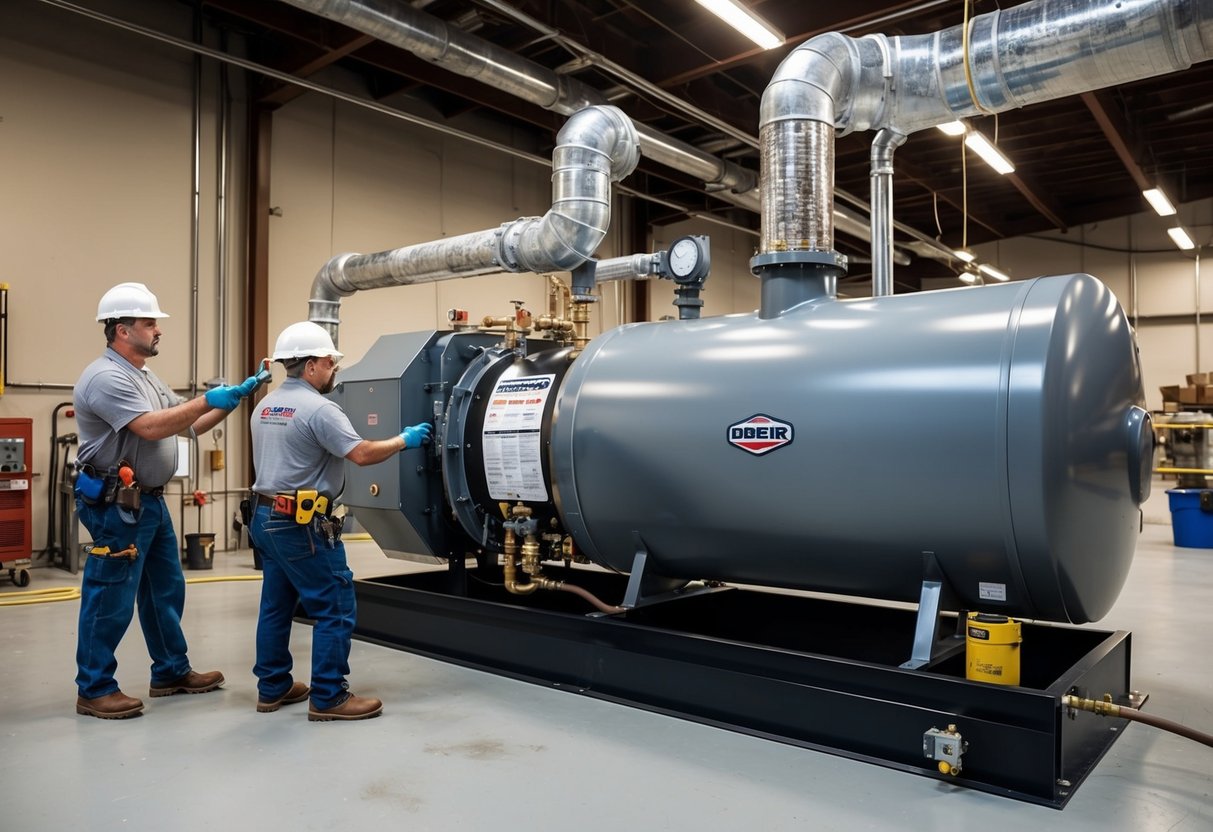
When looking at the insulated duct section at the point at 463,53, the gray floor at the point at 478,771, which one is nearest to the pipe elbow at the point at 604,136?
the insulated duct section at the point at 463,53

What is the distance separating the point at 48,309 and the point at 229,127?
2159 millimetres

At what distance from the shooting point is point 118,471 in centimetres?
338

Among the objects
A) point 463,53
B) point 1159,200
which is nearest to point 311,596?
point 463,53

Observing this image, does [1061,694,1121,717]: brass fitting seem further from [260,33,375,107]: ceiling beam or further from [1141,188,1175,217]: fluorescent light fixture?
[1141,188,1175,217]: fluorescent light fixture

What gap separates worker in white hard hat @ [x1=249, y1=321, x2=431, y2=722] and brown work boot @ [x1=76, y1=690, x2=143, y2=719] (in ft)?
1.40

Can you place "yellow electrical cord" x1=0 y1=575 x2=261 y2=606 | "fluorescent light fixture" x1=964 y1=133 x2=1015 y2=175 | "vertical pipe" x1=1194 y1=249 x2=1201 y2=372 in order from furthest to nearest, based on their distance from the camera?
"vertical pipe" x1=1194 y1=249 x2=1201 y2=372 → "fluorescent light fixture" x1=964 y1=133 x2=1015 y2=175 → "yellow electrical cord" x1=0 y1=575 x2=261 y2=606

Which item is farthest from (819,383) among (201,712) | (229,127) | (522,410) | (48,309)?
(229,127)

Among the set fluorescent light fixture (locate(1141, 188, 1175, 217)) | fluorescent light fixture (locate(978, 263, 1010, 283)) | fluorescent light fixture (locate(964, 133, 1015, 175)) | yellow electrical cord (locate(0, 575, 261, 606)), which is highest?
fluorescent light fixture (locate(1141, 188, 1175, 217))

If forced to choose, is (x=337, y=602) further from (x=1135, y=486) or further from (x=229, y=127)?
(x=229, y=127)

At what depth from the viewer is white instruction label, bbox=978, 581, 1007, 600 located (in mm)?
2797

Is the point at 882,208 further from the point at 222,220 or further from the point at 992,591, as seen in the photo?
the point at 222,220

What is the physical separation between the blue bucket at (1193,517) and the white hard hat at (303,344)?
24.3ft

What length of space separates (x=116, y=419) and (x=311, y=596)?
95 cm

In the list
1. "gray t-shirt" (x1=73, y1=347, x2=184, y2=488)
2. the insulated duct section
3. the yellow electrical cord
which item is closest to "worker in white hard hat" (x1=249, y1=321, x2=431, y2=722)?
"gray t-shirt" (x1=73, y1=347, x2=184, y2=488)
